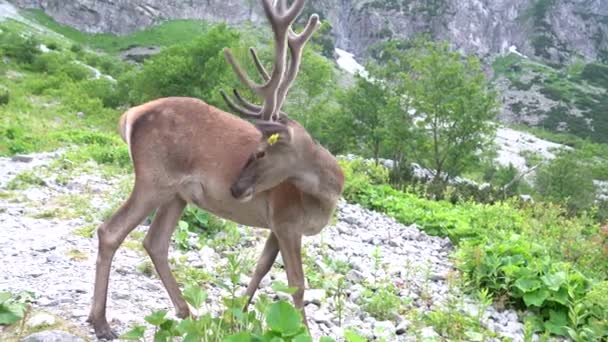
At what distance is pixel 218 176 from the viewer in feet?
16.6

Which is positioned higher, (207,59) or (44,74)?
(207,59)

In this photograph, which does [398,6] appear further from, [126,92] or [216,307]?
[216,307]

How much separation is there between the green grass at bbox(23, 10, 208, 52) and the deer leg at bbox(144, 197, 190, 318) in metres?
89.4

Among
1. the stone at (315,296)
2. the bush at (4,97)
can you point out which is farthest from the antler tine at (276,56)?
the bush at (4,97)

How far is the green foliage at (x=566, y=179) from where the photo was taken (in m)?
49.5

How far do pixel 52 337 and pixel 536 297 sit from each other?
16.8ft

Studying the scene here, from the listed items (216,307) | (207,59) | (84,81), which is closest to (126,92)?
(84,81)

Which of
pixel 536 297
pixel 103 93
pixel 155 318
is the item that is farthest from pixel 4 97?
pixel 155 318

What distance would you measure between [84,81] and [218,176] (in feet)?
116

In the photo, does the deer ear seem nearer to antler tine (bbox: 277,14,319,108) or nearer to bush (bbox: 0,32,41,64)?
antler tine (bbox: 277,14,319,108)

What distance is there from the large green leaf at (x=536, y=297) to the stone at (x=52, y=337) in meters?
4.82

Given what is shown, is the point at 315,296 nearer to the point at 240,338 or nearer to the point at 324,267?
the point at 324,267

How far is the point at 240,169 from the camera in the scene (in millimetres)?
5047

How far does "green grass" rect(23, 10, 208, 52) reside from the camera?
95.7m
